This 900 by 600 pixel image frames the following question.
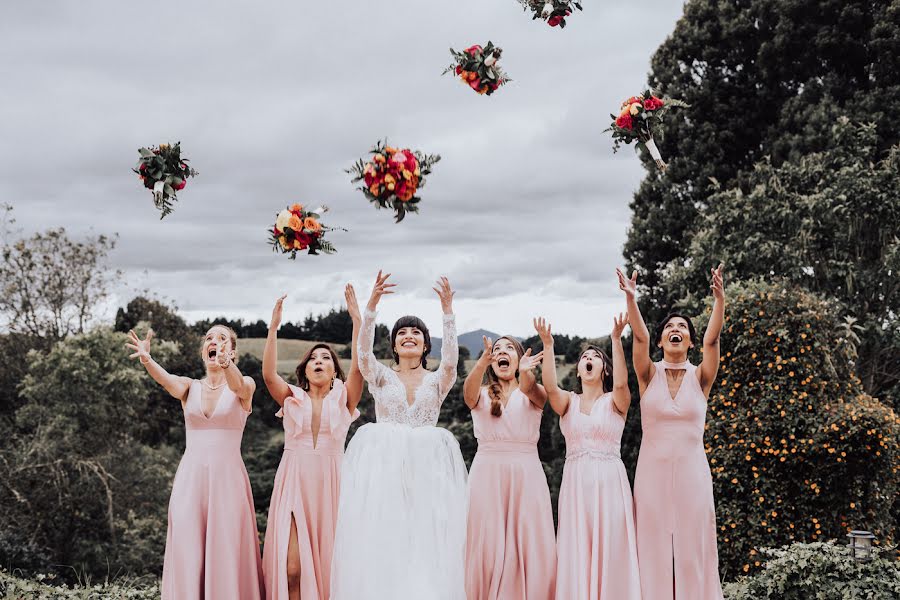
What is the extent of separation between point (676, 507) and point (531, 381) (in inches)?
54.0

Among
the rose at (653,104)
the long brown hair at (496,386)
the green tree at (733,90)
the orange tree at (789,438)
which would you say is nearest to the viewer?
the long brown hair at (496,386)

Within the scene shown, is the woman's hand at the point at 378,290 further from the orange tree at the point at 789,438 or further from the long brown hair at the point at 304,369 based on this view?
the orange tree at the point at 789,438

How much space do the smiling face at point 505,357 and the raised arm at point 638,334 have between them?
0.88 m

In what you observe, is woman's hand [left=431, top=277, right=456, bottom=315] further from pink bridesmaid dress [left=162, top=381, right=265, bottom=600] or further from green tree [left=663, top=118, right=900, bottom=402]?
green tree [left=663, top=118, right=900, bottom=402]

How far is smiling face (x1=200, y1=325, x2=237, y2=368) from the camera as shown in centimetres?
635

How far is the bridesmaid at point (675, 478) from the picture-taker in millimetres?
6254

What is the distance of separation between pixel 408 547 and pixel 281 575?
1106 millimetres

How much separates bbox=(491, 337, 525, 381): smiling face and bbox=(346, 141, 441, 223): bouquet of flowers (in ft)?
4.26

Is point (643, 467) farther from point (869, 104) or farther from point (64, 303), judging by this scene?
point (64, 303)

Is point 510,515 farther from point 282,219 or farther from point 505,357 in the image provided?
point 282,219

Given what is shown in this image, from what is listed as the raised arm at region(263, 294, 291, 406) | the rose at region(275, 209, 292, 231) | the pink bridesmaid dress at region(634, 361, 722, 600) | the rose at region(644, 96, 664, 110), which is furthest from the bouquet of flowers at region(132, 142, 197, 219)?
the pink bridesmaid dress at region(634, 361, 722, 600)

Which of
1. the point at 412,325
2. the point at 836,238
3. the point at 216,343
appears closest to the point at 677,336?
the point at 412,325

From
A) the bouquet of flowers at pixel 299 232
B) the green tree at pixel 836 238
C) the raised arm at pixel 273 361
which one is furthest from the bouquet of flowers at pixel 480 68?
the green tree at pixel 836 238

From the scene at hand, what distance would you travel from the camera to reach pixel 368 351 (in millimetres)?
5957
